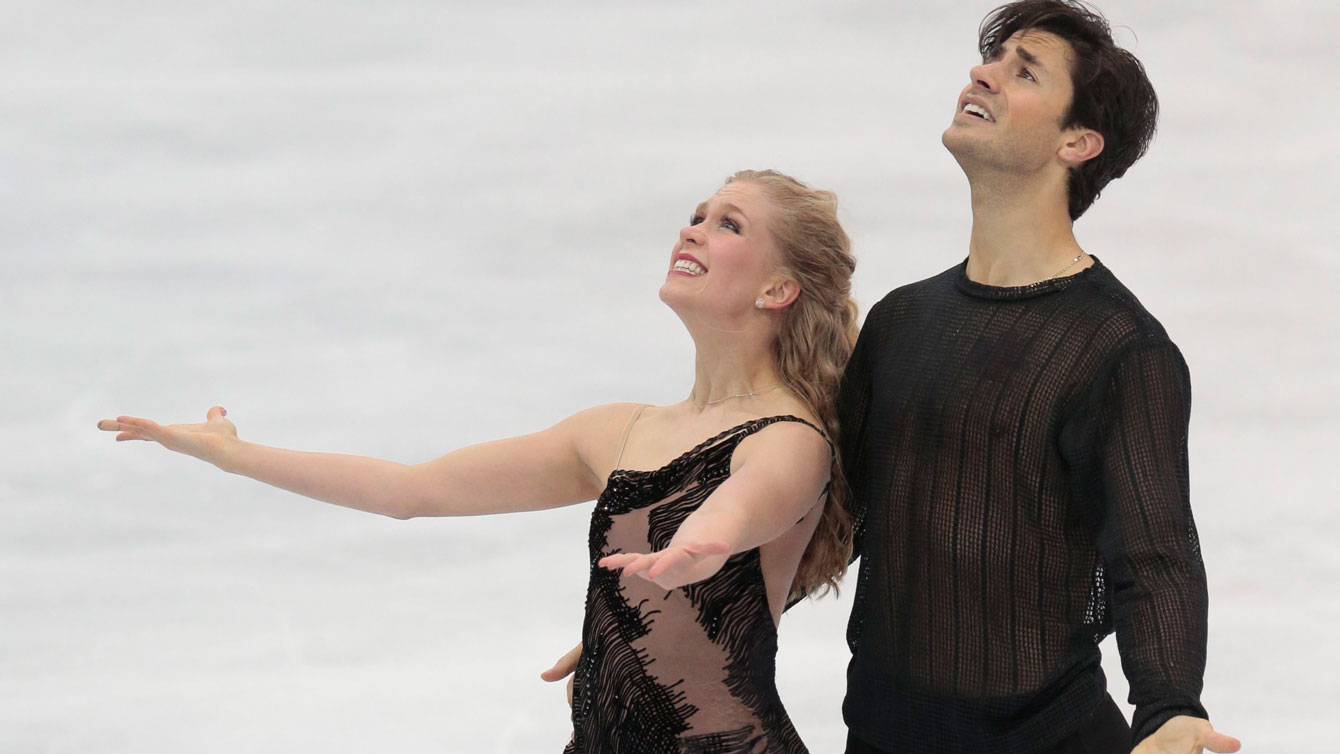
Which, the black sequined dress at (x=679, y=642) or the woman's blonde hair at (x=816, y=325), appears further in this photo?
the woman's blonde hair at (x=816, y=325)

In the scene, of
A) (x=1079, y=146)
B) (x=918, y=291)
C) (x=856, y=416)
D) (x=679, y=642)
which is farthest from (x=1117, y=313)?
(x=679, y=642)

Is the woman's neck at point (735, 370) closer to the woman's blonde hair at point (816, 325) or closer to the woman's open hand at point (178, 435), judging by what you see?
the woman's blonde hair at point (816, 325)

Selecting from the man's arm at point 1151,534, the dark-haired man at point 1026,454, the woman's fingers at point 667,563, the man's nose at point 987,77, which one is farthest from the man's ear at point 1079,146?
the woman's fingers at point 667,563

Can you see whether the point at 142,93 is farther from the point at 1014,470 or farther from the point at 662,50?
the point at 1014,470

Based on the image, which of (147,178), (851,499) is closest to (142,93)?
(147,178)

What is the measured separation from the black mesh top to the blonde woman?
0.21 m

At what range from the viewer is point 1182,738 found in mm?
2840

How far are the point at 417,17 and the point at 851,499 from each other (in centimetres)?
544

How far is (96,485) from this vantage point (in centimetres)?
758

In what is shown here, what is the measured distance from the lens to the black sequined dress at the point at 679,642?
A: 3.53 metres

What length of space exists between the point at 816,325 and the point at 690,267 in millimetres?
310

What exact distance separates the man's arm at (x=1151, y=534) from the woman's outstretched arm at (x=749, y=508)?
60 centimetres

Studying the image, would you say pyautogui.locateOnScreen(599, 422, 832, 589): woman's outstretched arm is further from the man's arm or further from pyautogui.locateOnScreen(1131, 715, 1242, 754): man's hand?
pyautogui.locateOnScreen(1131, 715, 1242, 754): man's hand

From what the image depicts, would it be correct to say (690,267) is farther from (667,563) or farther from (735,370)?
(667,563)
